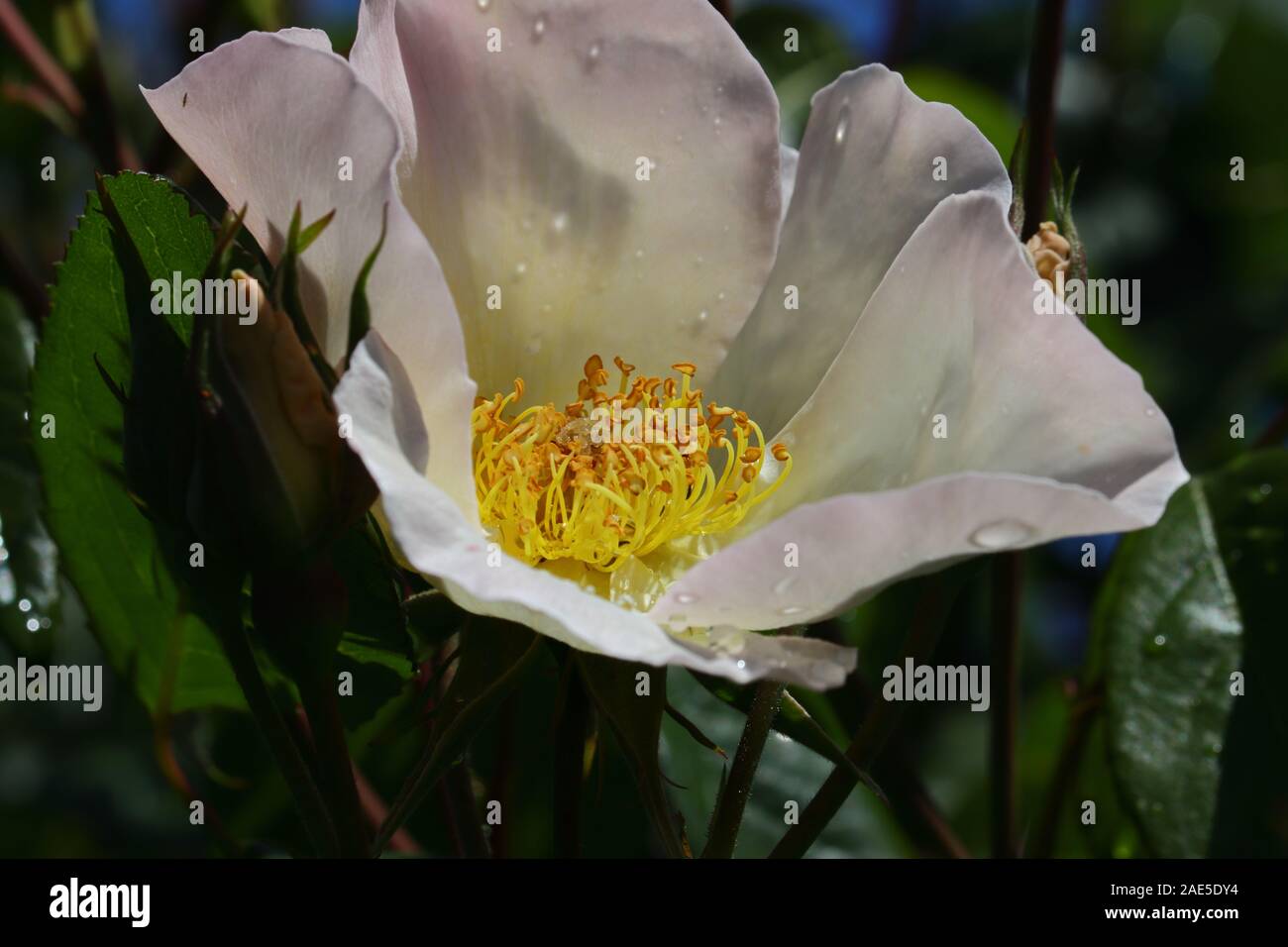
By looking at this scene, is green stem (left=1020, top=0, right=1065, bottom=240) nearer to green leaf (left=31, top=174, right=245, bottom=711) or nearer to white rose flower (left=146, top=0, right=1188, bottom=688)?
white rose flower (left=146, top=0, right=1188, bottom=688)

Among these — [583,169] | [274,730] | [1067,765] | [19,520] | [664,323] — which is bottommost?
[1067,765]

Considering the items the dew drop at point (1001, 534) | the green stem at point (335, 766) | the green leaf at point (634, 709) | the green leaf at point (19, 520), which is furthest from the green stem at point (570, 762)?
the green leaf at point (19, 520)

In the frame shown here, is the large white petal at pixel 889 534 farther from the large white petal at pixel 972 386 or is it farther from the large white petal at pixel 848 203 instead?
the large white petal at pixel 848 203

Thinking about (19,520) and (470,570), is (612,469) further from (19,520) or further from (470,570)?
(19,520)

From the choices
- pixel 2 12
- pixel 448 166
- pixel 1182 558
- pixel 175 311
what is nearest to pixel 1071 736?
pixel 1182 558

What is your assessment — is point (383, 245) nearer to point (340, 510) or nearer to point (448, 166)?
point (340, 510)

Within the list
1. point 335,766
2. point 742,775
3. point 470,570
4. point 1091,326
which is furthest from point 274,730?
point 1091,326
